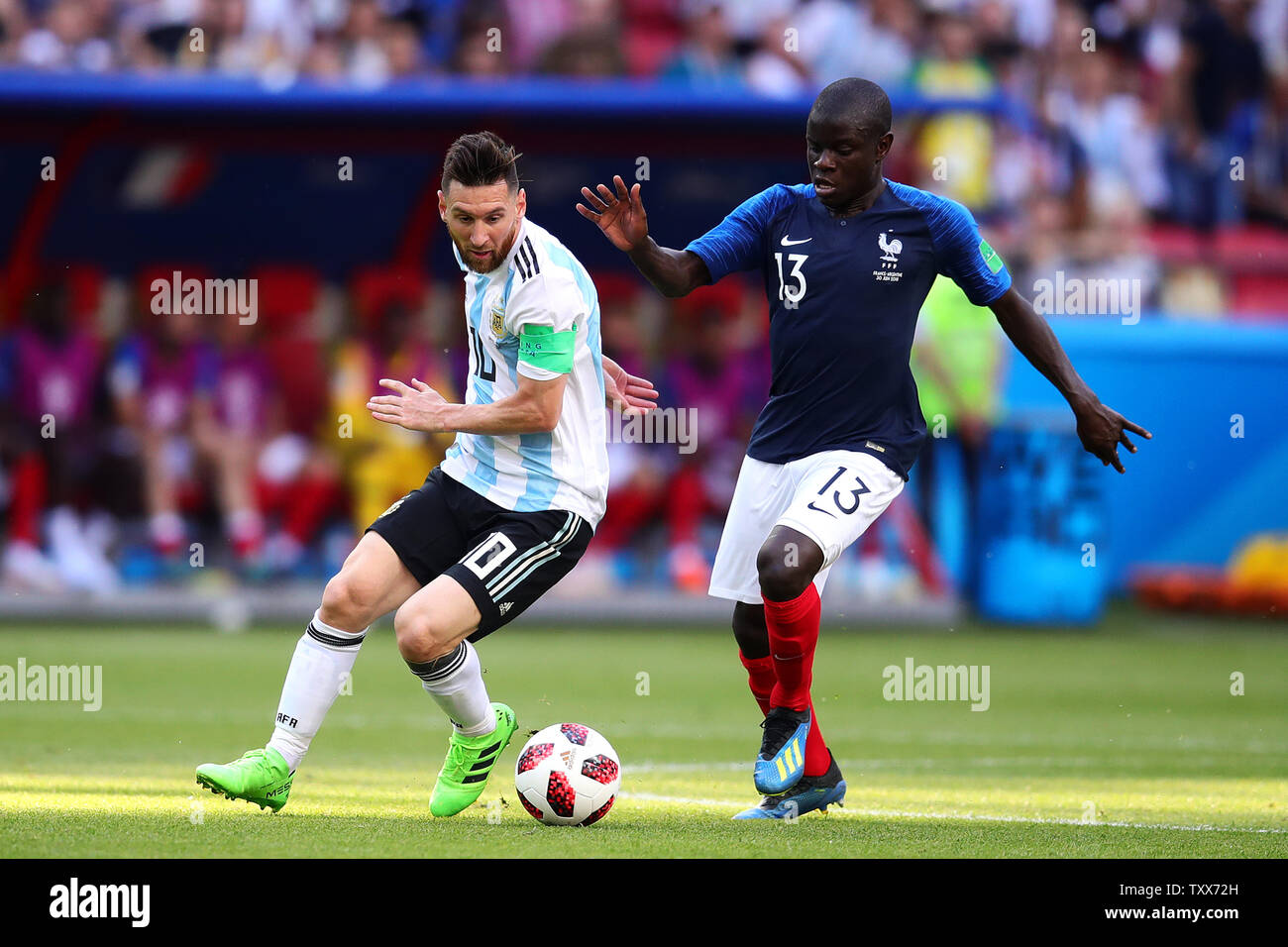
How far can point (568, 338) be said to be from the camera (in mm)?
6250

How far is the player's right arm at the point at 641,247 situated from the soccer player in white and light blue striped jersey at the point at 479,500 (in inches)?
8.4

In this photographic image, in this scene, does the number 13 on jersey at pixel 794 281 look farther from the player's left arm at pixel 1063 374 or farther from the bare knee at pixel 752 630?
the bare knee at pixel 752 630

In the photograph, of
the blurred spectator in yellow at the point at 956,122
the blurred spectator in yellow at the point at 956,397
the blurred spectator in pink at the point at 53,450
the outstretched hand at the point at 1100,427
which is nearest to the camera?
the outstretched hand at the point at 1100,427

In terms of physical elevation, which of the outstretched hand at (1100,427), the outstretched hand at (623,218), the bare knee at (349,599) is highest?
the outstretched hand at (623,218)

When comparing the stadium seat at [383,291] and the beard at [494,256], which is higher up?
the stadium seat at [383,291]

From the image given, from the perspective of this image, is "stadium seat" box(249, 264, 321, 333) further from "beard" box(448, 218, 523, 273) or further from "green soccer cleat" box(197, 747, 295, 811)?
"green soccer cleat" box(197, 747, 295, 811)

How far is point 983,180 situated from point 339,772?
10.7 meters

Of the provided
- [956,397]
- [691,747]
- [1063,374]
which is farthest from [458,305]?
[1063,374]

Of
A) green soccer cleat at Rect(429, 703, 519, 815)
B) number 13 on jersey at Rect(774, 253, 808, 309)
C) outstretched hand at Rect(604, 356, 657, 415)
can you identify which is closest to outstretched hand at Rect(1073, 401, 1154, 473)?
number 13 on jersey at Rect(774, 253, 808, 309)

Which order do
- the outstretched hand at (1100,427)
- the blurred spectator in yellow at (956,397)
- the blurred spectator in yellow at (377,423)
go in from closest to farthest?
the outstretched hand at (1100,427) < the blurred spectator in yellow at (377,423) < the blurred spectator in yellow at (956,397)

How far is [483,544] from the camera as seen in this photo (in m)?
6.30

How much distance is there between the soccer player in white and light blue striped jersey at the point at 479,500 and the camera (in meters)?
6.16

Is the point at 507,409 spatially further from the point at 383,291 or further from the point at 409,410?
the point at 383,291

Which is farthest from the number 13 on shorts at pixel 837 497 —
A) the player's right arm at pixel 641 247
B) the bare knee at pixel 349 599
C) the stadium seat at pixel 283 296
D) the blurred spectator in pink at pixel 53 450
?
the stadium seat at pixel 283 296
